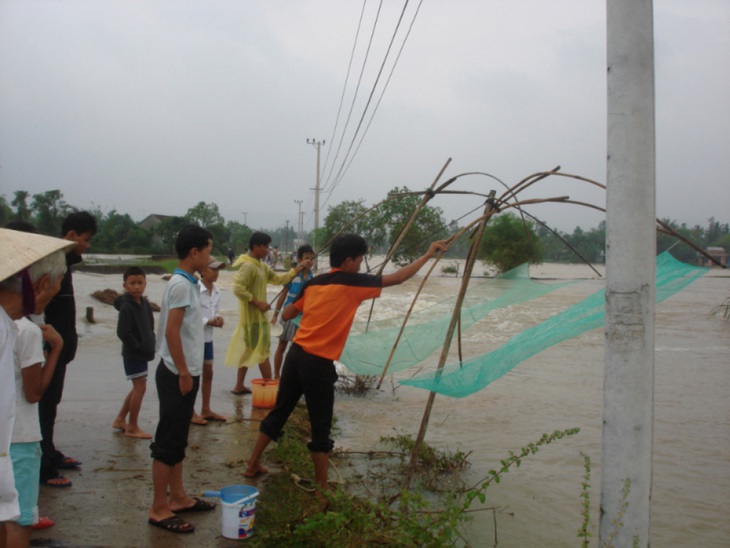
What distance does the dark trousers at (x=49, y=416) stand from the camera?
11.3 feet

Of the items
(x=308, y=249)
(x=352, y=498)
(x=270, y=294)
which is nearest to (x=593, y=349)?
(x=308, y=249)

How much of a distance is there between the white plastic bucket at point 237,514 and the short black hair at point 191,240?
1.26m

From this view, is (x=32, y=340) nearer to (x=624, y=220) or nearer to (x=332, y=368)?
(x=332, y=368)

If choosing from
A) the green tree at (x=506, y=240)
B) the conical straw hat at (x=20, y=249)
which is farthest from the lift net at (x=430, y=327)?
the green tree at (x=506, y=240)

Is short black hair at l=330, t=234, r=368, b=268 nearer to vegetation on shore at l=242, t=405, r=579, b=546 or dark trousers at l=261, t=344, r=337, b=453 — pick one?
dark trousers at l=261, t=344, r=337, b=453

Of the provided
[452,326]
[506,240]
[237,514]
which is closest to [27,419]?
[237,514]

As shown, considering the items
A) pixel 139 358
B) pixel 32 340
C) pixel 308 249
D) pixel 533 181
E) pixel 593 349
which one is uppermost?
pixel 533 181

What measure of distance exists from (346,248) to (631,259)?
67.5 inches

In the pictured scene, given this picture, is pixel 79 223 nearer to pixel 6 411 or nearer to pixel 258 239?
pixel 258 239

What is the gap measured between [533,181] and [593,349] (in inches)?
381

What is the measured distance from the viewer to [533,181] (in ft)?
12.7

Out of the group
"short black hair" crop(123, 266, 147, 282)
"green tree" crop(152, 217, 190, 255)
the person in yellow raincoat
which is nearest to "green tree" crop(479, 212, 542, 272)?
"green tree" crop(152, 217, 190, 255)

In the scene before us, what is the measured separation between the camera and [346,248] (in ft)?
11.6

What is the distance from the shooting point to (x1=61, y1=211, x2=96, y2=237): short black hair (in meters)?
3.68
